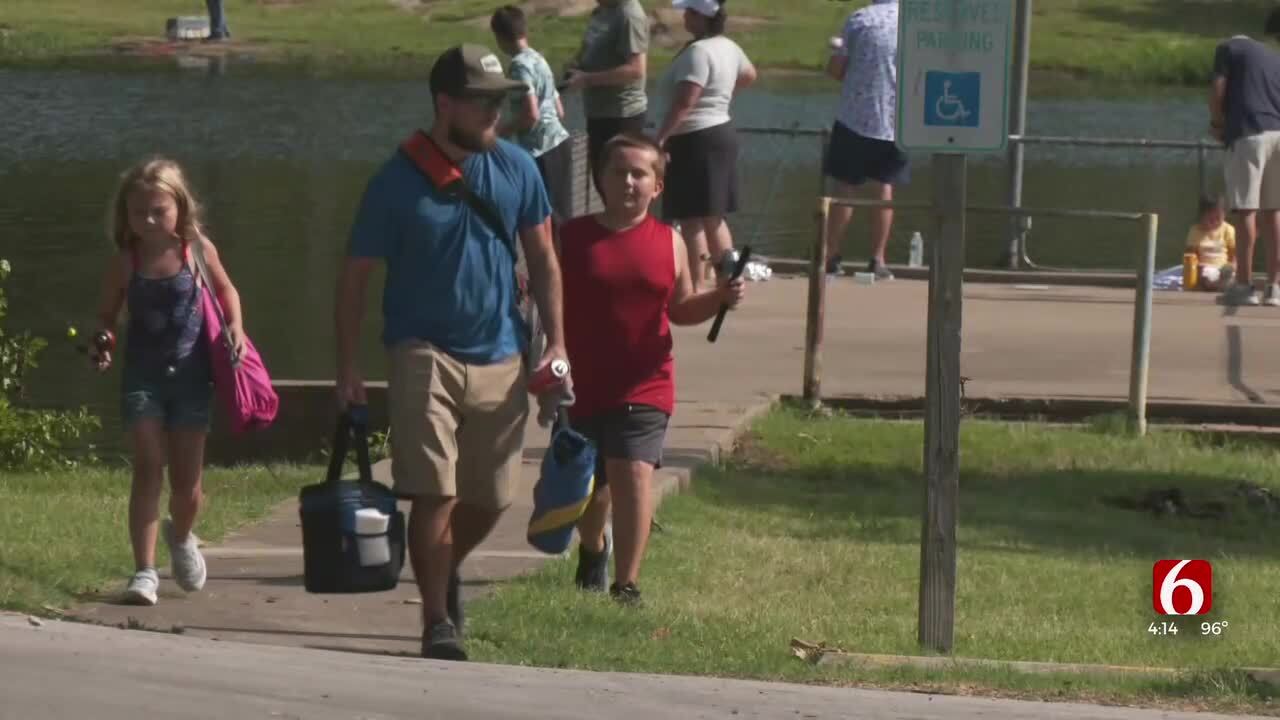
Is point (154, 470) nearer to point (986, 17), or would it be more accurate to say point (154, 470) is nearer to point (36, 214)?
point (986, 17)

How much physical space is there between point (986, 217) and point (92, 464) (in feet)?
42.2

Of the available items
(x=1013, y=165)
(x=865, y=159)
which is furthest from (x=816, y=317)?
(x=1013, y=165)

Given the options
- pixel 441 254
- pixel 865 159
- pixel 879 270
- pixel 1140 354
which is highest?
pixel 441 254

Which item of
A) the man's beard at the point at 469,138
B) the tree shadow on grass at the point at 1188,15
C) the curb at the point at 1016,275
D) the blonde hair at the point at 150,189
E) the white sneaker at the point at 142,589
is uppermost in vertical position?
the man's beard at the point at 469,138

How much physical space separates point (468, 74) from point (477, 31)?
181 ft

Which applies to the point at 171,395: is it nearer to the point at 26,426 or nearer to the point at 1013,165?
the point at 26,426

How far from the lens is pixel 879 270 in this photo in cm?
1636

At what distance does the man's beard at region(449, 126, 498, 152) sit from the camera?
24.6 feet

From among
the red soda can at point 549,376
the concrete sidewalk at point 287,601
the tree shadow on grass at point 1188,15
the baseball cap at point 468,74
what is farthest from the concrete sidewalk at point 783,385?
the tree shadow on grass at point 1188,15

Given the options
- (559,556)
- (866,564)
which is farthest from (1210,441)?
(559,556)

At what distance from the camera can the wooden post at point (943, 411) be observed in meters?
7.89

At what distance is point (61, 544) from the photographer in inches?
360

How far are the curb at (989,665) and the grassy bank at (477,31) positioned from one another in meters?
44.8

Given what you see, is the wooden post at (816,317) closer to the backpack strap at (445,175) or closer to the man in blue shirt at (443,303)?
the man in blue shirt at (443,303)
